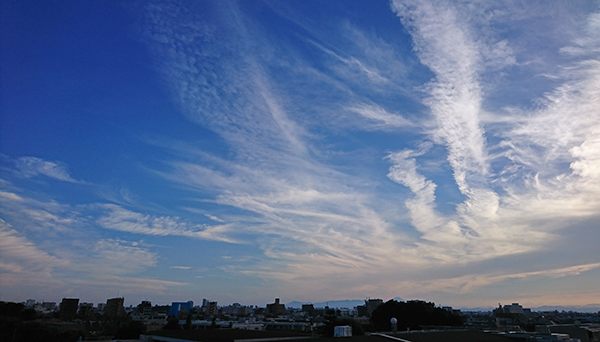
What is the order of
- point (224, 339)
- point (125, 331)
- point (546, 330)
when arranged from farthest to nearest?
point (125, 331) < point (546, 330) < point (224, 339)

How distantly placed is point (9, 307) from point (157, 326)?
36.5 m

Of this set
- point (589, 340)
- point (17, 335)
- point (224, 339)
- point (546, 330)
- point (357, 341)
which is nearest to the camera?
point (224, 339)

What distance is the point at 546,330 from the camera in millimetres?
30844

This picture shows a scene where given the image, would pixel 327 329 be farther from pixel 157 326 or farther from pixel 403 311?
pixel 157 326

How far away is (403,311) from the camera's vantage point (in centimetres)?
6731

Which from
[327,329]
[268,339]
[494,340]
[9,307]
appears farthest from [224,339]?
[9,307]

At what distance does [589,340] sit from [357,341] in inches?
1224

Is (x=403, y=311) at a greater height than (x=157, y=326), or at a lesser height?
greater

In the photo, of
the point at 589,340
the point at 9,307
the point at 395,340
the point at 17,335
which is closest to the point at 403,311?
the point at 589,340

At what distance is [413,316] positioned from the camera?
65188mm

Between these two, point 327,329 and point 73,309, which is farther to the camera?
point 73,309

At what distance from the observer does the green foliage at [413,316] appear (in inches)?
2490

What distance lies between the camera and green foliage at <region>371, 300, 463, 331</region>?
6325 centimetres

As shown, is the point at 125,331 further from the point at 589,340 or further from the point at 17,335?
the point at 589,340
